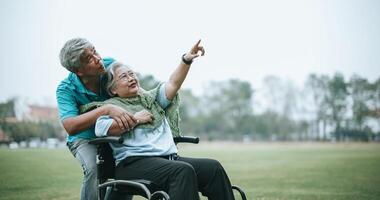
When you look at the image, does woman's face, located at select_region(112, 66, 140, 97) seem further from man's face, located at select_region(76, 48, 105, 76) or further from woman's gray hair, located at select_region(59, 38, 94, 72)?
woman's gray hair, located at select_region(59, 38, 94, 72)

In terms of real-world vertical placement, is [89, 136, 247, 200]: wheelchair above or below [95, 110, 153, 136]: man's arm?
below

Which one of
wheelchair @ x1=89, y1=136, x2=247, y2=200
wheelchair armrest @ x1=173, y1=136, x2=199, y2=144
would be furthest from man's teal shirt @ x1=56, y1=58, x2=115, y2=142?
wheelchair armrest @ x1=173, y1=136, x2=199, y2=144

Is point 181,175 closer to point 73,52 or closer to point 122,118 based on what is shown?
point 122,118

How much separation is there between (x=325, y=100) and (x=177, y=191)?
143 ft

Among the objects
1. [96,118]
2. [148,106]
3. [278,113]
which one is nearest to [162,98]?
[148,106]

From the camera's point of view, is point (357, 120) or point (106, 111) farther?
point (357, 120)

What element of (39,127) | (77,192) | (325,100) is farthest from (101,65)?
(325,100)

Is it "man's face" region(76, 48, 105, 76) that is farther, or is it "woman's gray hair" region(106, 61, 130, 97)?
"woman's gray hair" region(106, 61, 130, 97)

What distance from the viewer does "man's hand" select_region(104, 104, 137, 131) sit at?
2746 millimetres

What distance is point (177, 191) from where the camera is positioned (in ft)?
8.15

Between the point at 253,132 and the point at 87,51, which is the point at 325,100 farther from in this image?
the point at 87,51

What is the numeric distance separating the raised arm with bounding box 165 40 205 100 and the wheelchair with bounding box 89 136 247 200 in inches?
20.4

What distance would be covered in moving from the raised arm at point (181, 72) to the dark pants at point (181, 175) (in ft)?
1.47

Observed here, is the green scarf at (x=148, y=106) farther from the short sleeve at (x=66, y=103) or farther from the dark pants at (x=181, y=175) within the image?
the dark pants at (x=181, y=175)
